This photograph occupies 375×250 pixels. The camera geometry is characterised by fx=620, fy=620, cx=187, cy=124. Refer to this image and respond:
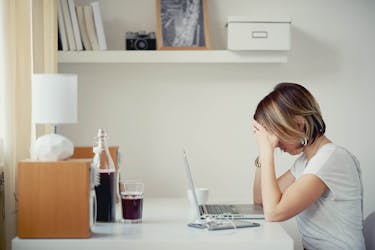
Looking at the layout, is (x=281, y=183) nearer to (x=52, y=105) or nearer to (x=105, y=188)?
(x=105, y=188)

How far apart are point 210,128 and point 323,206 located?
1347 millimetres

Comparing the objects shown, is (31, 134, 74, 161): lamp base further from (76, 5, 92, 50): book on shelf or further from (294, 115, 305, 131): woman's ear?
(76, 5, 92, 50): book on shelf

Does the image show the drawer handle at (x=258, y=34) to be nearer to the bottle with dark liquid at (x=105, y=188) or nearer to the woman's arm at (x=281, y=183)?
the woman's arm at (x=281, y=183)

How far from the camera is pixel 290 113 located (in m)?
2.27

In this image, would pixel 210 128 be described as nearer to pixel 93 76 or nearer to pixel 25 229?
pixel 93 76

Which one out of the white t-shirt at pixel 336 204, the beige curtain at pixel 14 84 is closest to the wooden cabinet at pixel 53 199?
the beige curtain at pixel 14 84

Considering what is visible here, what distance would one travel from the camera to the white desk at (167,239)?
71.1 inches

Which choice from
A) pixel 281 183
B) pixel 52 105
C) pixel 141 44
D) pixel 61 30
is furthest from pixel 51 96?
pixel 141 44

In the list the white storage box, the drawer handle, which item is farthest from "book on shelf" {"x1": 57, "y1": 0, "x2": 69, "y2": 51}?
the drawer handle

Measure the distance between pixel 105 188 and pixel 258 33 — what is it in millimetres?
1488

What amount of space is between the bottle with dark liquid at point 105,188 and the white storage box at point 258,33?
51.3 inches

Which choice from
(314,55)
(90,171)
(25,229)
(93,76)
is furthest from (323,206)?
(93,76)

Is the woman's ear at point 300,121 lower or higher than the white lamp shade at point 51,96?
lower

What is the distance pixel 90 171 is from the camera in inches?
74.0
